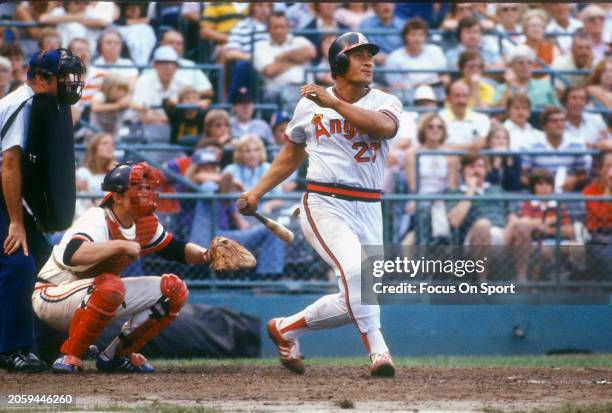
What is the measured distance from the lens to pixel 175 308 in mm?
7062

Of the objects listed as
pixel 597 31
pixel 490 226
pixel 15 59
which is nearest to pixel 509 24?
pixel 597 31

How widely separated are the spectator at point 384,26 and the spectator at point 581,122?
7.61 ft

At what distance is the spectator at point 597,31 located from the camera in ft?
44.4

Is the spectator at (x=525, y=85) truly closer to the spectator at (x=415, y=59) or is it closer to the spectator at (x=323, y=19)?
the spectator at (x=415, y=59)

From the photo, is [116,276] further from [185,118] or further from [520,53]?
[520,53]

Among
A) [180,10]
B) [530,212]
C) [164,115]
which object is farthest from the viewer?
Answer: [180,10]

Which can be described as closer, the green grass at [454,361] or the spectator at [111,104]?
the green grass at [454,361]

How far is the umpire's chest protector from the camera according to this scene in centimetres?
699

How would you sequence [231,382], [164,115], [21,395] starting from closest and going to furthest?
[21,395], [231,382], [164,115]

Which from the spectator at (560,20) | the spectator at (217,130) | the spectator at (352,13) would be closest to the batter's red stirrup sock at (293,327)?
the spectator at (217,130)

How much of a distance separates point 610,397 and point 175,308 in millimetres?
2779

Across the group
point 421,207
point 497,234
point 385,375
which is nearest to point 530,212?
point 497,234

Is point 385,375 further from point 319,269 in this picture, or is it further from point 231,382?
point 319,269

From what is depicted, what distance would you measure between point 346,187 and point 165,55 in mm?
6048
